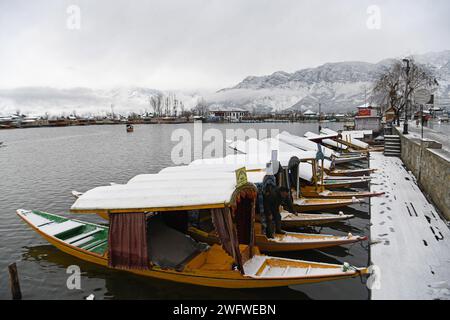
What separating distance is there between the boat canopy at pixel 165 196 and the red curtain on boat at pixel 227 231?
0.36m

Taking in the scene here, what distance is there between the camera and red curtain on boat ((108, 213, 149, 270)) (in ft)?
29.6

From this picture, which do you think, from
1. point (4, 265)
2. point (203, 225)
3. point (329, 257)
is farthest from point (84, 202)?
point (329, 257)

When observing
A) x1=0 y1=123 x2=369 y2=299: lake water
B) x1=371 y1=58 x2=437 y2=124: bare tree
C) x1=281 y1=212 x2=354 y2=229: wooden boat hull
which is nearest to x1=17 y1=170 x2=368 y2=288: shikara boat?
x1=0 y1=123 x2=369 y2=299: lake water

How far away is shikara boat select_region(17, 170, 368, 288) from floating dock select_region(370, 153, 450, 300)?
140 cm

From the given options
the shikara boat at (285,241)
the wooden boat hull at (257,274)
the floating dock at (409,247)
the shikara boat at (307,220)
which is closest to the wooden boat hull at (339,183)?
the floating dock at (409,247)

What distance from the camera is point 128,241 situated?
30.2ft

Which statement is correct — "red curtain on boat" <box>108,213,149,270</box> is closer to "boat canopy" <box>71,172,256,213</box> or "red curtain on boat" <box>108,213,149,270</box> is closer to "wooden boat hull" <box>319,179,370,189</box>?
"boat canopy" <box>71,172,256,213</box>

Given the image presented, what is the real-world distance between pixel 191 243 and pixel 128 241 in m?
2.09

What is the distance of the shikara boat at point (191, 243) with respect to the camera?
8.58 m

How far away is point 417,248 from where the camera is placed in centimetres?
1047

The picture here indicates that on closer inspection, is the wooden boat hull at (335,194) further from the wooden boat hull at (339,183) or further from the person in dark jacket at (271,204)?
the person in dark jacket at (271,204)

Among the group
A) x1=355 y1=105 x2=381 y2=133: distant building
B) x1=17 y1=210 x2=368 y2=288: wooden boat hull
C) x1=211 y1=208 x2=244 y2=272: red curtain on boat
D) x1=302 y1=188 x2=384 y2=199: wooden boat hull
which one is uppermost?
x1=355 y1=105 x2=381 y2=133: distant building
